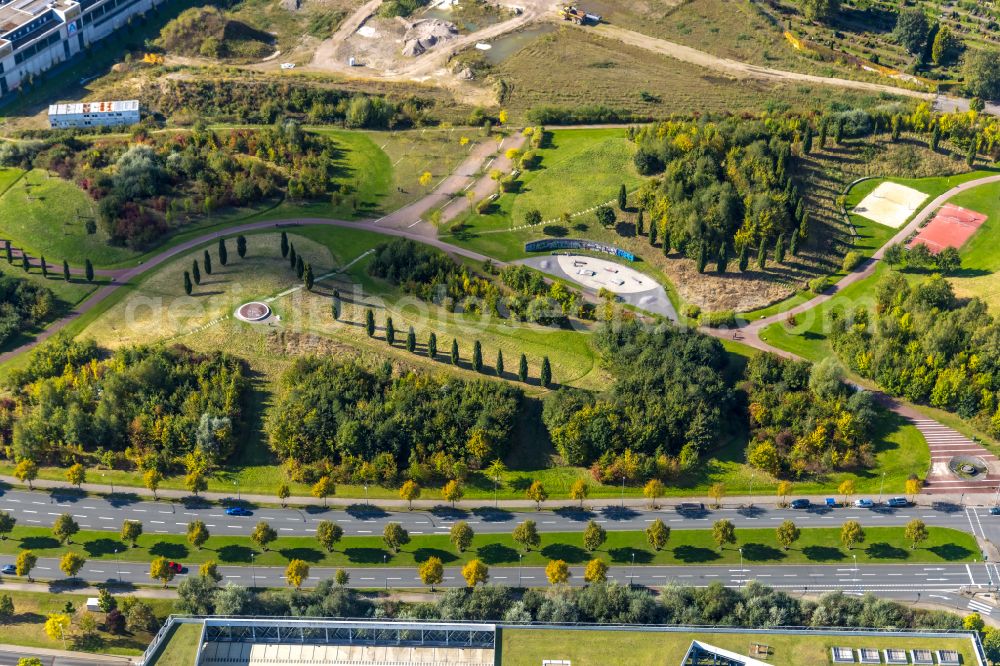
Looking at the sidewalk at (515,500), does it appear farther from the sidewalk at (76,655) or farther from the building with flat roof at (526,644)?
the building with flat roof at (526,644)

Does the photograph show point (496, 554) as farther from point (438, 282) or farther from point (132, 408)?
point (132, 408)

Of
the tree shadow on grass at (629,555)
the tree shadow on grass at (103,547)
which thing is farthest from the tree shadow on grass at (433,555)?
the tree shadow on grass at (103,547)

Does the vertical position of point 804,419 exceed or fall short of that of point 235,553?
it exceeds it

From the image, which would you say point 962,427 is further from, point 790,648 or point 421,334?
point 421,334

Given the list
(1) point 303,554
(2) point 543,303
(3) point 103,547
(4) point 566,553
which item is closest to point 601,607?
(4) point 566,553

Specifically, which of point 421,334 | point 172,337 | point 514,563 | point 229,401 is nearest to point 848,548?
point 514,563
